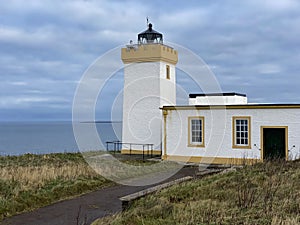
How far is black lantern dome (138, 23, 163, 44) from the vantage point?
2325 cm

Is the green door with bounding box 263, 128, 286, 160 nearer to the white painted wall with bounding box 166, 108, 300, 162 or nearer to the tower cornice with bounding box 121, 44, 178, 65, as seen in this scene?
the white painted wall with bounding box 166, 108, 300, 162

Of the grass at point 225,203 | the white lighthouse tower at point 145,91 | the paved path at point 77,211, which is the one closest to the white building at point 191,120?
the white lighthouse tower at point 145,91

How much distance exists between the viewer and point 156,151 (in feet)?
72.9

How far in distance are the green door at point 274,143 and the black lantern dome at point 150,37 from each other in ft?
27.3

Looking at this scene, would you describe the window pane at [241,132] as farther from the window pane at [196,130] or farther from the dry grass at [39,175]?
the dry grass at [39,175]

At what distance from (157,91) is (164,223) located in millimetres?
15136

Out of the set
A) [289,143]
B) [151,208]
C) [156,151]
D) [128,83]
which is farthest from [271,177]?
[128,83]

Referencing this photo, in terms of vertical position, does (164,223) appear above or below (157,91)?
below

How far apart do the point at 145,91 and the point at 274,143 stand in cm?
755

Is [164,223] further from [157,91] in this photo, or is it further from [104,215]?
[157,91]

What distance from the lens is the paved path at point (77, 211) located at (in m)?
8.39

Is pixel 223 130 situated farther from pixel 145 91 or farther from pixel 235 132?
pixel 145 91

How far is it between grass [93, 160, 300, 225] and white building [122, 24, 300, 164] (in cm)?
585

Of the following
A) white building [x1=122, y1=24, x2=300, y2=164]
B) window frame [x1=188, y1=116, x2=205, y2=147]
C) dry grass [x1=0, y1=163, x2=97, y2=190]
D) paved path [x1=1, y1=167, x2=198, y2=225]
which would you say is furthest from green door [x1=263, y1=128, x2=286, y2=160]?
paved path [x1=1, y1=167, x2=198, y2=225]
